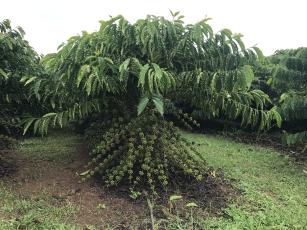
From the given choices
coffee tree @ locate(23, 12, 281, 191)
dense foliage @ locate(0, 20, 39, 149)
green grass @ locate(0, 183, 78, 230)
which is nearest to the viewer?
green grass @ locate(0, 183, 78, 230)

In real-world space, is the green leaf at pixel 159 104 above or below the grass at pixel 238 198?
above

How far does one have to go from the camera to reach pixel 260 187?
18.4 ft

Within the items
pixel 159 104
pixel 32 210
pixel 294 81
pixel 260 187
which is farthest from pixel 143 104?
pixel 294 81

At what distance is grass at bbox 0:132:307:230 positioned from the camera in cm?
426

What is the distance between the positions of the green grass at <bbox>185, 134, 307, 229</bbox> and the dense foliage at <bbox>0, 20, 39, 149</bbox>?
124 inches

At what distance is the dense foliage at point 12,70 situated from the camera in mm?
5828

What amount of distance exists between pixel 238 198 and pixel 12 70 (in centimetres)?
383

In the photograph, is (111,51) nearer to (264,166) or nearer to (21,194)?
(21,194)

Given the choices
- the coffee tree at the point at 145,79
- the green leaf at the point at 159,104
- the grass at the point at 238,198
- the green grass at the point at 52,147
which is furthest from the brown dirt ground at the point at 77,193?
the green leaf at the point at 159,104

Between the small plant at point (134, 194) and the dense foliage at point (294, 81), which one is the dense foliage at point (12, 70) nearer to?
the small plant at point (134, 194)

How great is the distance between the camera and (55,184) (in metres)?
5.11

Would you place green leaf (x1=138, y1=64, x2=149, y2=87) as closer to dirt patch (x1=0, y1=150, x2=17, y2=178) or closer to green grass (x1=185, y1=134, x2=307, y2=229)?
green grass (x1=185, y1=134, x2=307, y2=229)

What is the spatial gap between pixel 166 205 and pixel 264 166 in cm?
294

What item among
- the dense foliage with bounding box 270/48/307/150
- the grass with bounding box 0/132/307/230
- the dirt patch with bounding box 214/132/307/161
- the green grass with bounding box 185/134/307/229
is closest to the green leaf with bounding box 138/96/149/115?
the grass with bounding box 0/132/307/230
